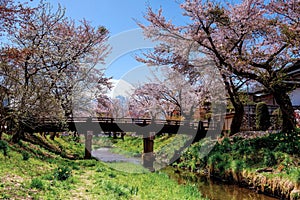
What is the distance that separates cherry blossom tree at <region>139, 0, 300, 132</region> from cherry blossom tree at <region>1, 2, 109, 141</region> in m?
4.96

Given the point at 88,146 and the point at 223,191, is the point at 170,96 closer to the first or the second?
the point at 88,146

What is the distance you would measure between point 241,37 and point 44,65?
936 cm

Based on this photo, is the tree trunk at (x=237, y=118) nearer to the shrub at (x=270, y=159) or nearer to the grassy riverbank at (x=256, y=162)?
the grassy riverbank at (x=256, y=162)

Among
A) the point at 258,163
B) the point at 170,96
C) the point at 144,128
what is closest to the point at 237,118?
the point at 258,163

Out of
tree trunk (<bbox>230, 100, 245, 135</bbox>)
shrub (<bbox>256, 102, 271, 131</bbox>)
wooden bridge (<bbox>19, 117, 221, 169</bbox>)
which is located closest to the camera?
tree trunk (<bbox>230, 100, 245, 135</bbox>)

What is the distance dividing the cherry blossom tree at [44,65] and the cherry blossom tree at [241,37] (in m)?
4.96

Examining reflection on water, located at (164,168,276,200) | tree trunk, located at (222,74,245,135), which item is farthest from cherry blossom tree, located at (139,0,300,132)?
reflection on water, located at (164,168,276,200)

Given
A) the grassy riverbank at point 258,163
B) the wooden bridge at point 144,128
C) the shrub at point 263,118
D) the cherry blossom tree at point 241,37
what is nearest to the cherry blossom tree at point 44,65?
the wooden bridge at point 144,128

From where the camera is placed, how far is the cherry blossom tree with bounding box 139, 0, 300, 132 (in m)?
11.2

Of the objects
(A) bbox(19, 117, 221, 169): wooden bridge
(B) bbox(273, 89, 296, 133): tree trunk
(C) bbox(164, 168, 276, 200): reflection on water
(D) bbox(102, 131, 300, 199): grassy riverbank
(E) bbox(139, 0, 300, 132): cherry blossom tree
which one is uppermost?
(E) bbox(139, 0, 300, 132): cherry blossom tree

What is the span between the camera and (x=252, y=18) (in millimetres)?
11586

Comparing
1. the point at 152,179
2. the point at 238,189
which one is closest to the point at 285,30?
the point at 238,189

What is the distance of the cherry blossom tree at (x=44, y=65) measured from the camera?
29.2 feet

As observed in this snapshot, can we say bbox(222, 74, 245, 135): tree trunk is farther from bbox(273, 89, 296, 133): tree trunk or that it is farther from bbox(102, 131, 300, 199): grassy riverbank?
bbox(273, 89, 296, 133): tree trunk
